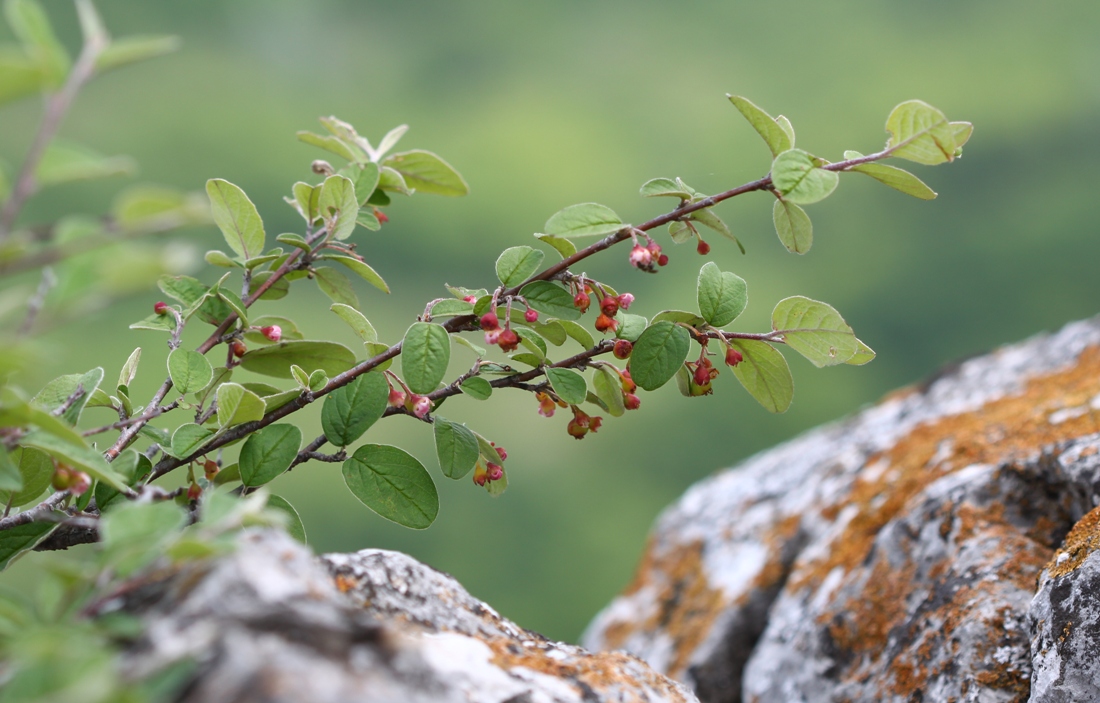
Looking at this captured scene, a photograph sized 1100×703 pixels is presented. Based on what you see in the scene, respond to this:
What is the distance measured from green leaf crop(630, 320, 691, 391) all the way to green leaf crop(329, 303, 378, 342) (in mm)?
179

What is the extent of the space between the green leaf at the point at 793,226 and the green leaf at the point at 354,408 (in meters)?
0.29

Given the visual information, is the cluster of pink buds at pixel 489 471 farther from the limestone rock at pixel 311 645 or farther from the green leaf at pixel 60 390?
the green leaf at pixel 60 390

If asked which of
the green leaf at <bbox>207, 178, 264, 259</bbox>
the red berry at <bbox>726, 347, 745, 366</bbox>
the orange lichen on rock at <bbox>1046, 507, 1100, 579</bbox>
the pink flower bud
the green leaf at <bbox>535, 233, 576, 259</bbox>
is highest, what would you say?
the green leaf at <bbox>207, 178, 264, 259</bbox>

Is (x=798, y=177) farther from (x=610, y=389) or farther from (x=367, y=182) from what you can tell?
(x=367, y=182)

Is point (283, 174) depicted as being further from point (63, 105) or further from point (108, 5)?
point (63, 105)

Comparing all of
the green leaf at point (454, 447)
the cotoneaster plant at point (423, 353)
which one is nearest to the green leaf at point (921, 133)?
the cotoneaster plant at point (423, 353)

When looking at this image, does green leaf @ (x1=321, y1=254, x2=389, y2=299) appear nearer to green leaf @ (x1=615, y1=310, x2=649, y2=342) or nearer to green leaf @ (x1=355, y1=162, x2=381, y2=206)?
green leaf @ (x1=355, y1=162, x2=381, y2=206)

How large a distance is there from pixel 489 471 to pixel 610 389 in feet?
0.36

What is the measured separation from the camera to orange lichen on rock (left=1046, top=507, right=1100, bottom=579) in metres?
0.60

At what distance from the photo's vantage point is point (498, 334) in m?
0.53

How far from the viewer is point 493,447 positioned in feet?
2.03

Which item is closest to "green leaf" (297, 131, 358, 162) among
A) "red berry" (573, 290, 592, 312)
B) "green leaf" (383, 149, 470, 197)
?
"green leaf" (383, 149, 470, 197)

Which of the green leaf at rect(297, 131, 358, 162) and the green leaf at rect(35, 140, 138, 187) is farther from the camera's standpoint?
the green leaf at rect(297, 131, 358, 162)

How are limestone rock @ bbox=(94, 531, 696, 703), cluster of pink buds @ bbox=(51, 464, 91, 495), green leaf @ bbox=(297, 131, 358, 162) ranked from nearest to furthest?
limestone rock @ bbox=(94, 531, 696, 703), cluster of pink buds @ bbox=(51, 464, 91, 495), green leaf @ bbox=(297, 131, 358, 162)
